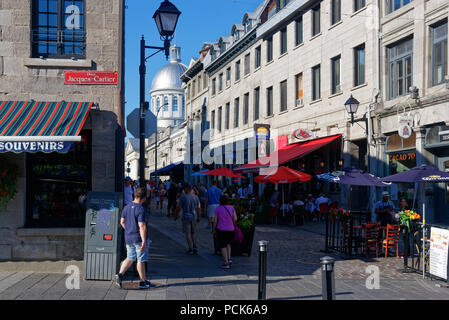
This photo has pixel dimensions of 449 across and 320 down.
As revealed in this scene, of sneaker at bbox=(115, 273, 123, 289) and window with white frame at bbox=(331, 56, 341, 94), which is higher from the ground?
window with white frame at bbox=(331, 56, 341, 94)

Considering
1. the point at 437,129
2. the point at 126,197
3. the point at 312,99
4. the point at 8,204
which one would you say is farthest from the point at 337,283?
the point at 312,99

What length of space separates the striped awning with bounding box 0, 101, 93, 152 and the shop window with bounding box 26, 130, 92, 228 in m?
0.82

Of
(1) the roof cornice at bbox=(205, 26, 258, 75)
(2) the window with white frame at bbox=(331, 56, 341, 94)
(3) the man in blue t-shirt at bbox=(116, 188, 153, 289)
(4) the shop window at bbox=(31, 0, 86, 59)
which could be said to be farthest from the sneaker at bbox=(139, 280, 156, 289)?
(1) the roof cornice at bbox=(205, 26, 258, 75)

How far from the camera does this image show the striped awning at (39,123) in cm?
834

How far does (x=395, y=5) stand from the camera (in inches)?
799

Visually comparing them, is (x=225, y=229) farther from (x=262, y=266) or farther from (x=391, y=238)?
(x=391, y=238)

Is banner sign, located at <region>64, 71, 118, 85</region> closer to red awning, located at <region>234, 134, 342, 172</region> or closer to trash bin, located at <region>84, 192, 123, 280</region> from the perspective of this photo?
trash bin, located at <region>84, 192, 123, 280</region>

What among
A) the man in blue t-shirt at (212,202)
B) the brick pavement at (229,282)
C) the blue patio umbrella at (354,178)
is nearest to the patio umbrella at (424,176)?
the blue patio umbrella at (354,178)

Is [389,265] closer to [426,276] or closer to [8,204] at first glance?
[426,276]

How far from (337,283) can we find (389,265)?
2.65 m

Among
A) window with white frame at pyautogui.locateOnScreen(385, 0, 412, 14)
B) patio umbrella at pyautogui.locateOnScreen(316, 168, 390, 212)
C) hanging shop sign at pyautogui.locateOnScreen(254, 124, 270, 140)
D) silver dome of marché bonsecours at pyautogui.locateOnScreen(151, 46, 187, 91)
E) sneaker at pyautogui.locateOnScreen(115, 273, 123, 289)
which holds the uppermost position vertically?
silver dome of marché bonsecours at pyautogui.locateOnScreen(151, 46, 187, 91)

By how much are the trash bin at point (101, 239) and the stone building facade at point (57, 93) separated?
3.67 feet

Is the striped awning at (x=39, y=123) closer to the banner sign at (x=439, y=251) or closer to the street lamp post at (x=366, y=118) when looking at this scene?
the banner sign at (x=439, y=251)

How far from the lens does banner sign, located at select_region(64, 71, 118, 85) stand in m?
9.95
